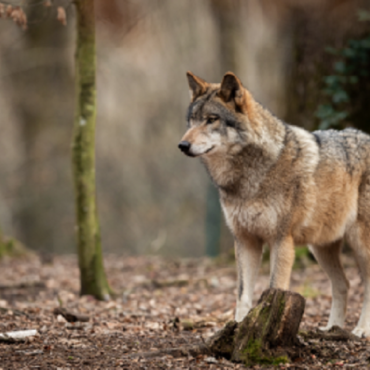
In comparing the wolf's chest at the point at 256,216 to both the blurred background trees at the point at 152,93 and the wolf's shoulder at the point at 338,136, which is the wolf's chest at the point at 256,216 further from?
the blurred background trees at the point at 152,93

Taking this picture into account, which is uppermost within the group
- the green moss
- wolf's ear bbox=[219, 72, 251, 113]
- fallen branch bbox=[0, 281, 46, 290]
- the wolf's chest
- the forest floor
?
wolf's ear bbox=[219, 72, 251, 113]

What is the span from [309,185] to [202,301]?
105 inches

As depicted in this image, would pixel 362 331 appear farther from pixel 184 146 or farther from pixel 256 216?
pixel 184 146

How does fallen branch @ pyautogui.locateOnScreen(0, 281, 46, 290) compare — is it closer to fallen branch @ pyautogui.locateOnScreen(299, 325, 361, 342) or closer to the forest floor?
the forest floor

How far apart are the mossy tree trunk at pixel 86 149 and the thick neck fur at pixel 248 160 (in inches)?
83.4

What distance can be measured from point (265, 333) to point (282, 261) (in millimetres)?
1140

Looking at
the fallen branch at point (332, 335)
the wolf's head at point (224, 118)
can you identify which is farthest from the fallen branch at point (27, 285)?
the fallen branch at point (332, 335)

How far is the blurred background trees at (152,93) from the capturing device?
8.59m

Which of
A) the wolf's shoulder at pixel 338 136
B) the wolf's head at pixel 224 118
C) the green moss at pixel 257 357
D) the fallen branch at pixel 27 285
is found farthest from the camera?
the fallen branch at pixel 27 285

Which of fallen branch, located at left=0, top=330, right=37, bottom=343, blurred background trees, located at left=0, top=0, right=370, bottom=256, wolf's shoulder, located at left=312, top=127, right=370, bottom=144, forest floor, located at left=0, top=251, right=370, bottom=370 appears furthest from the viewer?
blurred background trees, located at left=0, top=0, right=370, bottom=256

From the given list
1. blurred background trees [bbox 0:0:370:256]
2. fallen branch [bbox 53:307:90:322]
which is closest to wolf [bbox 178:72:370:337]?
fallen branch [bbox 53:307:90:322]

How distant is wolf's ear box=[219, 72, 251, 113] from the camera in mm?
4383

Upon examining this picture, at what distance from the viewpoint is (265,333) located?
3.38 m

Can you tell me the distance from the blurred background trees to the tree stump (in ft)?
15.6
